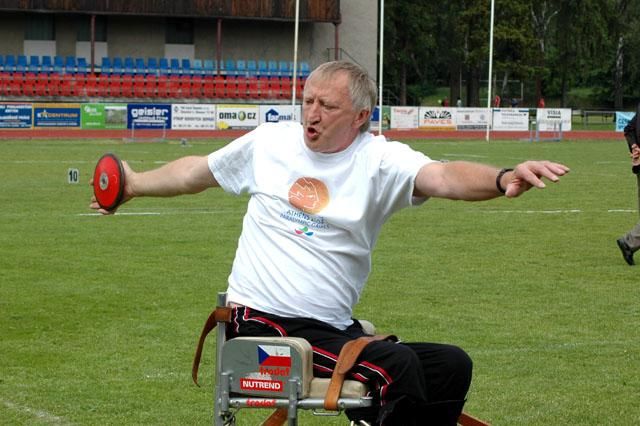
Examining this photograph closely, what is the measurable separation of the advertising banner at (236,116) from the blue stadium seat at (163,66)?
13025mm

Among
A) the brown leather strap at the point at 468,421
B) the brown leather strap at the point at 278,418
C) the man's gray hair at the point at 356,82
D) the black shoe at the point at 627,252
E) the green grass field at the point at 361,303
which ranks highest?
the man's gray hair at the point at 356,82

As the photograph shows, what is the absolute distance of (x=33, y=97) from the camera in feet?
193

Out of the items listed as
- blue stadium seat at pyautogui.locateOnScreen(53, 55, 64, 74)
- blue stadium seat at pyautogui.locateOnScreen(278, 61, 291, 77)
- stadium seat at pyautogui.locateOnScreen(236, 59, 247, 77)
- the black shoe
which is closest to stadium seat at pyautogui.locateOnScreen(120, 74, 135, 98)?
blue stadium seat at pyautogui.locateOnScreen(53, 55, 64, 74)

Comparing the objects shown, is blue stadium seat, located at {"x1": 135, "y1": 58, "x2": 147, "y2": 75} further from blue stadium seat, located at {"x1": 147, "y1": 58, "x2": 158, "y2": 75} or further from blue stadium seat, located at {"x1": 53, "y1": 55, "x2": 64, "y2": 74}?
blue stadium seat, located at {"x1": 53, "y1": 55, "x2": 64, "y2": 74}

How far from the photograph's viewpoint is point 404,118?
5447cm

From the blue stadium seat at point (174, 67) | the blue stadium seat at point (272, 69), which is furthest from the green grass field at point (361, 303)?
the blue stadium seat at point (272, 69)

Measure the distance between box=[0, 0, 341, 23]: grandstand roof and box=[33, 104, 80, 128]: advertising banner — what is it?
16.4 m

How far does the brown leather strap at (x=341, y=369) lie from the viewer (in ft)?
16.9

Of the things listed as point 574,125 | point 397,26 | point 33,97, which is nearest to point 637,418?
point 33,97

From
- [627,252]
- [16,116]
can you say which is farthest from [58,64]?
[627,252]

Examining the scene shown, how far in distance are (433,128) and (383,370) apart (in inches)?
1980

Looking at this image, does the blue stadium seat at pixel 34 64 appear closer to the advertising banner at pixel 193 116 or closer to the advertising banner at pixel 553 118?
the advertising banner at pixel 193 116

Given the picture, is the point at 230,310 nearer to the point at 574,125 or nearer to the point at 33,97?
the point at 33,97

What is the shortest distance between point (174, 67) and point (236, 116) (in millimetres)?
14457
